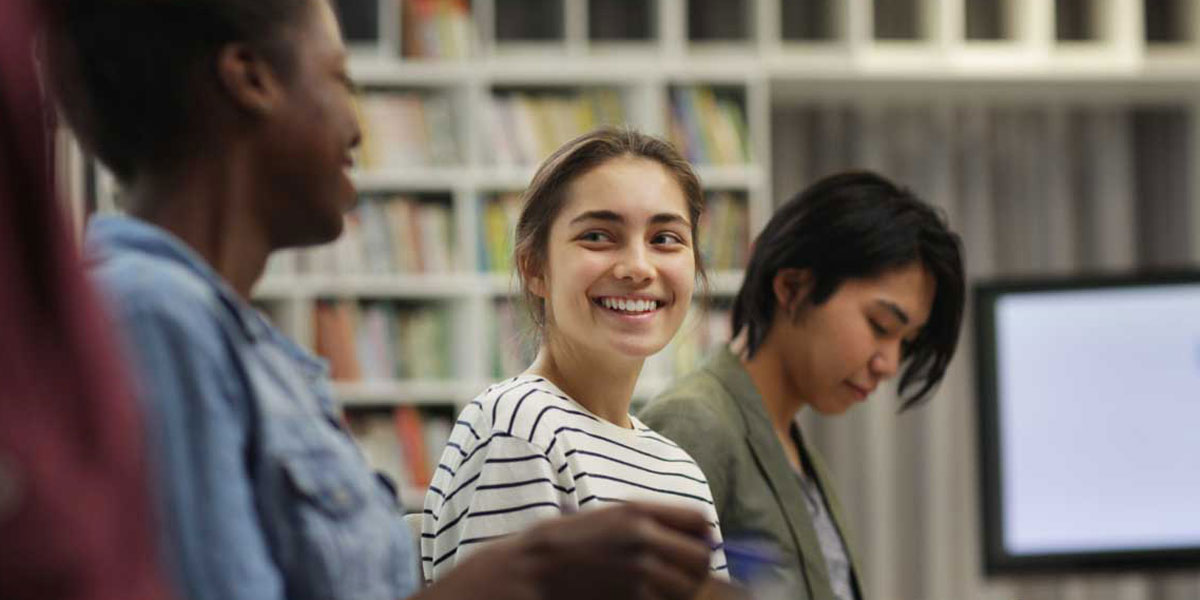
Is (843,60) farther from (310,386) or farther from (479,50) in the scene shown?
(310,386)

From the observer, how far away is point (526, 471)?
1242 mm

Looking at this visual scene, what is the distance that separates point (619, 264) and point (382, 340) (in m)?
2.61

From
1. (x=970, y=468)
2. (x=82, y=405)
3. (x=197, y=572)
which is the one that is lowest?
(x=970, y=468)

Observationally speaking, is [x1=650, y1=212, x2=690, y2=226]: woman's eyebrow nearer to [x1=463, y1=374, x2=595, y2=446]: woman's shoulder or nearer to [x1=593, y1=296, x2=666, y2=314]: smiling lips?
[x1=593, y1=296, x2=666, y2=314]: smiling lips

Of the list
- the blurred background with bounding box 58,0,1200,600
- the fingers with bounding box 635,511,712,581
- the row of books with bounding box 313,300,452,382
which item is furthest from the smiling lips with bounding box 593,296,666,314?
the row of books with bounding box 313,300,452,382

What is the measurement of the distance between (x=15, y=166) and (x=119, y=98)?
0.38 m

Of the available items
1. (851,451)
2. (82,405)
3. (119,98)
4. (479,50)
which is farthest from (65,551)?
(851,451)

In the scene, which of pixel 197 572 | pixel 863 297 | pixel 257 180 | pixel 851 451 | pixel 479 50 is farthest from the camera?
pixel 851 451

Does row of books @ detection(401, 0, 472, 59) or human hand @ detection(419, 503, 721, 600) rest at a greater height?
row of books @ detection(401, 0, 472, 59)

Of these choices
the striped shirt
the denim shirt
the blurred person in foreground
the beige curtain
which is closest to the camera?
the blurred person in foreground

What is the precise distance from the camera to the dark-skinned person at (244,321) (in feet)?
2.31

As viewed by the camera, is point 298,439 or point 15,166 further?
point 298,439

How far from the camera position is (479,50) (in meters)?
4.07

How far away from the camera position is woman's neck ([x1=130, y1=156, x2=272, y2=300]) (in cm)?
79
